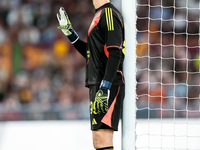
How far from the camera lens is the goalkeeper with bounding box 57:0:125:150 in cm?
212

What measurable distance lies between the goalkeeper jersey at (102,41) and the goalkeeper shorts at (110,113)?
39 mm

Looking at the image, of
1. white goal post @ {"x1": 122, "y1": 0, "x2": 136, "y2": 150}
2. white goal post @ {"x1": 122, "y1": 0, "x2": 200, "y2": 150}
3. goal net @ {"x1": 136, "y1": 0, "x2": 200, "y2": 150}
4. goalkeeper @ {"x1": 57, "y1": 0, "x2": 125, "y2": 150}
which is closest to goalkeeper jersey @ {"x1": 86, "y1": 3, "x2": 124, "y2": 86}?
goalkeeper @ {"x1": 57, "y1": 0, "x2": 125, "y2": 150}

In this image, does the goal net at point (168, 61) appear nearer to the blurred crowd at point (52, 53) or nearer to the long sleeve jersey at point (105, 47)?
the blurred crowd at point (52, 53)

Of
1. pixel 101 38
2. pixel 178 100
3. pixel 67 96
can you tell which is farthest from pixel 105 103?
pixel 67 96

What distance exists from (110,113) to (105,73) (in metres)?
0.23

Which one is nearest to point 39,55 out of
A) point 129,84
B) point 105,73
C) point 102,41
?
point 129,84

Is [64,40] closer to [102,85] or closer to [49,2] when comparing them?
[49,2]

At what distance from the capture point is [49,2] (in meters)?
7.56

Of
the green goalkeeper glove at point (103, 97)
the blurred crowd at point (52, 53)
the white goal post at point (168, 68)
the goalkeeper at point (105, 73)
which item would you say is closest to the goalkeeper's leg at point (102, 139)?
the goalkeeper at point (105, 73)

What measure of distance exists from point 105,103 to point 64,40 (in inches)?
211

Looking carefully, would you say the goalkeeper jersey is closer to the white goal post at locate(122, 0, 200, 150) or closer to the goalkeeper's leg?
the goalkeeper's leg

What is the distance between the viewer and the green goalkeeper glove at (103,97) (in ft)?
6.87

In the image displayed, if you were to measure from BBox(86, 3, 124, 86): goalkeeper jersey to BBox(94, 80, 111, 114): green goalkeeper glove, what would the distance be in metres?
0.09

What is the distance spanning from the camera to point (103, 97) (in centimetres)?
209
